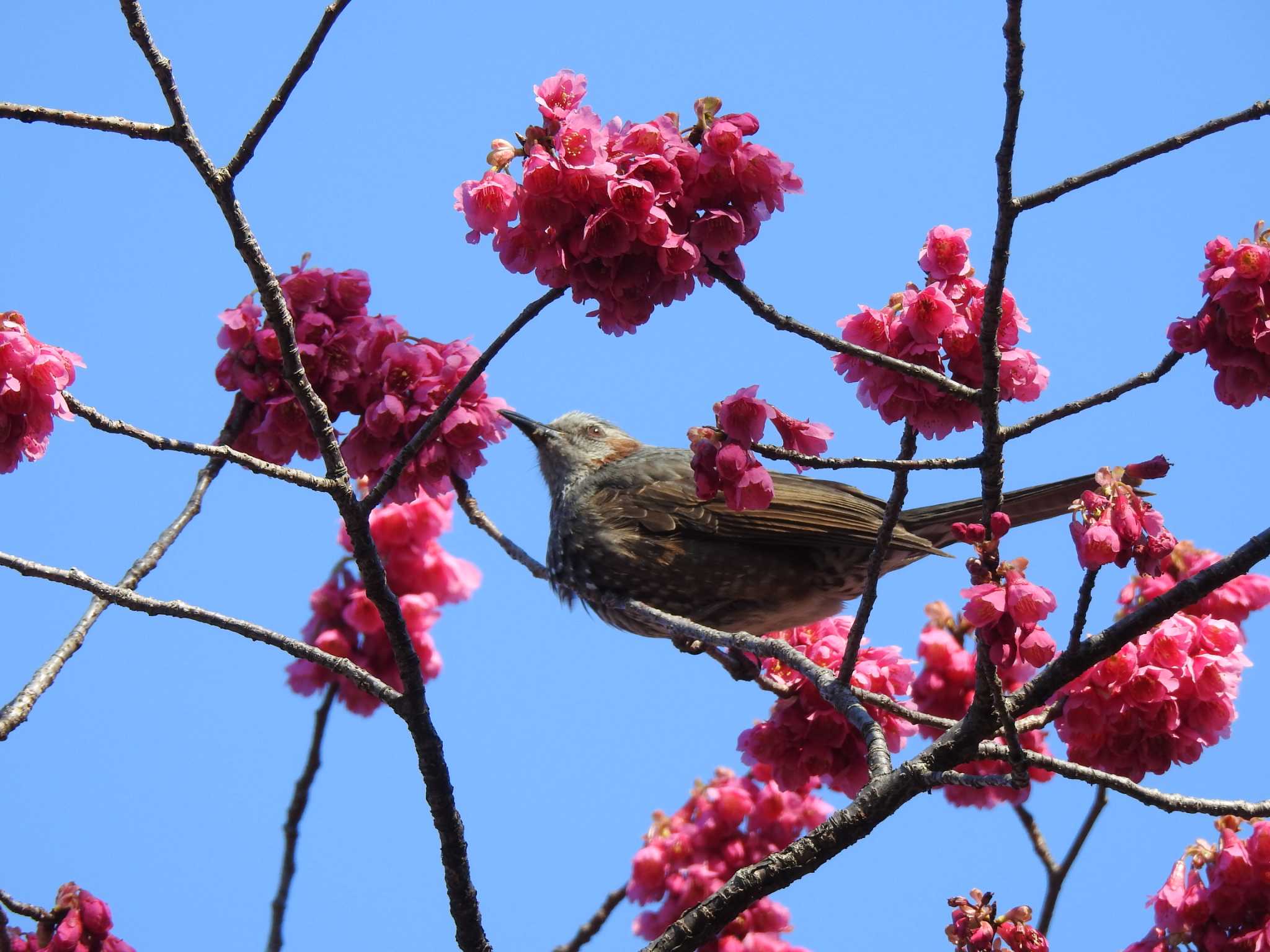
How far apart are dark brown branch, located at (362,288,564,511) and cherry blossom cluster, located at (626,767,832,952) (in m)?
2.19

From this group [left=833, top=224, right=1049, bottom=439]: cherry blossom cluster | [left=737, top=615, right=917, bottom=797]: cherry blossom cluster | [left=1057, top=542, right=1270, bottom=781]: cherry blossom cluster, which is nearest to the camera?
[left=833, top=224, right=1049, bottom=439]: cherry blossom cluster

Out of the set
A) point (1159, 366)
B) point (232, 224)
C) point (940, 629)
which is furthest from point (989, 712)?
point (232, 224)

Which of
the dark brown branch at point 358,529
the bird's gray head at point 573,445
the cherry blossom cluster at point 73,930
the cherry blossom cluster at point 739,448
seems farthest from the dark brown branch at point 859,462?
the bird's gray head at point 573,445

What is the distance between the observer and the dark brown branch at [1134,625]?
95.0 inches

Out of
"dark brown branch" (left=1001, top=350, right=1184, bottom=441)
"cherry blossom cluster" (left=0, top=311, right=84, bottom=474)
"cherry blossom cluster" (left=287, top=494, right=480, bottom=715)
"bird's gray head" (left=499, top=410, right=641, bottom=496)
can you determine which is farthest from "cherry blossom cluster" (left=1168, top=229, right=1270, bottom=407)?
"bird's gray head" (left=499, top=410, right=641, bottom=496)

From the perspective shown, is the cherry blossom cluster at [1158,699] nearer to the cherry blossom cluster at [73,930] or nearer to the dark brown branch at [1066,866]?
the dark brown branch at [1066,866]

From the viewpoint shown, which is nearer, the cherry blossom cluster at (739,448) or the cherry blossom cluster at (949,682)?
the cherry blossom cluster at (739,448)

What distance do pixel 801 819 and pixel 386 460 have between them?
2.32 metres

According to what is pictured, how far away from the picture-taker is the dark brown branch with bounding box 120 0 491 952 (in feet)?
7.91

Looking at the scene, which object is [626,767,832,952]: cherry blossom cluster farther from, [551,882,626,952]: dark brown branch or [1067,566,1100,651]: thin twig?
[1067,566,1100,651]: thin twig

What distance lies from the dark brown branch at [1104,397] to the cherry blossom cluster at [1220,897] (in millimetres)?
1044

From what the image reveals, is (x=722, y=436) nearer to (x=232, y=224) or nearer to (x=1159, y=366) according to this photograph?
(x=1159, y=366)

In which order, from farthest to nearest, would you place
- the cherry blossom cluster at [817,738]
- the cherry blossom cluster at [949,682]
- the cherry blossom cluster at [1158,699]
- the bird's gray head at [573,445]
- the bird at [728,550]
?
the bird's gray head at [573,445], the bird at [728,550], the cherry blossom cluster at [949,682], the cherry blossom cluster at [817,738], the cherry blossom cluster at [1158,699]

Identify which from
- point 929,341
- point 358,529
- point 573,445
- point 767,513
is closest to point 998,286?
point 929,341
